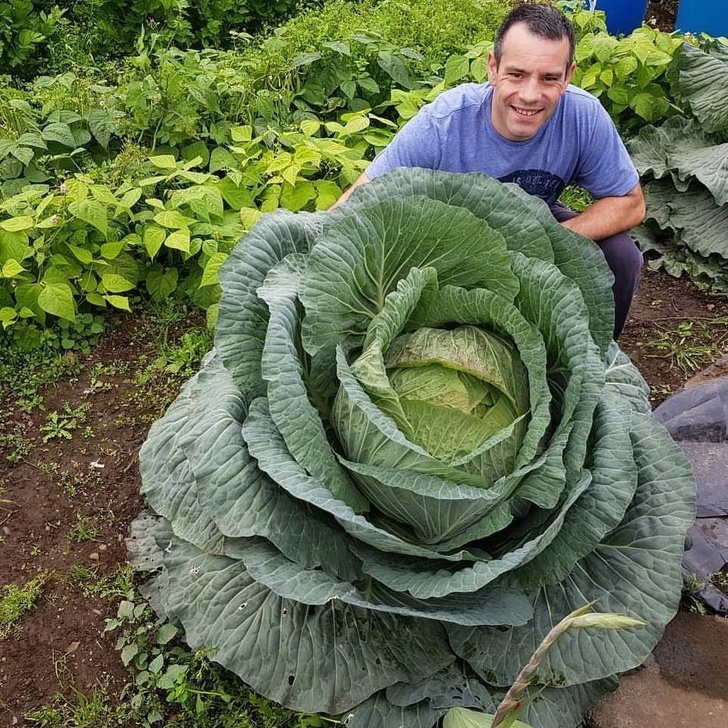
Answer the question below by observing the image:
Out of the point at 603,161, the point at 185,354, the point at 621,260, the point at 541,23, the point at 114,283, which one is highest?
the point at 541,23

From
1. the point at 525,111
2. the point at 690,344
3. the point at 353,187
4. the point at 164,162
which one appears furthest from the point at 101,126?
the point at 690,344

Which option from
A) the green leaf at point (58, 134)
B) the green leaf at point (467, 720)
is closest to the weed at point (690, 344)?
the green leaf at point (467, 720)

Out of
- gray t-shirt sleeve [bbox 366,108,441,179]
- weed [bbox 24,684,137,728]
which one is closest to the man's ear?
gray t-shirt sleeve [bbox 366,108,441,179]

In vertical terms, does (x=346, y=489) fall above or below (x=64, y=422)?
above

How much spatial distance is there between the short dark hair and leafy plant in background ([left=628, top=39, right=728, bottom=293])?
190cm

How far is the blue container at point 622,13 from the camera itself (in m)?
6.54

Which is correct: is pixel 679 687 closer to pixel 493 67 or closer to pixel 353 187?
pixel 353 187

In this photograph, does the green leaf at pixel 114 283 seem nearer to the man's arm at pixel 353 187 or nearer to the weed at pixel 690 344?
the man's arm at pixel 353 187

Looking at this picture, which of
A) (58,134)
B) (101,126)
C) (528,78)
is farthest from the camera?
(101,126)

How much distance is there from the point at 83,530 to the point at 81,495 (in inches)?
7.3

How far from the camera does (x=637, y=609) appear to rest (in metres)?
1.98

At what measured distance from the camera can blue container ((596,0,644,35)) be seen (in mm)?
6543

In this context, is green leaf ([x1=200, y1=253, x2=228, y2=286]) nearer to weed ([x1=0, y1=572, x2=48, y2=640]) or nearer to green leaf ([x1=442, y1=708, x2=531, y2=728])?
weed ([x1=0, y1=572, x2=48, y2=640])

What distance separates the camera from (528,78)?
8.30 feet
